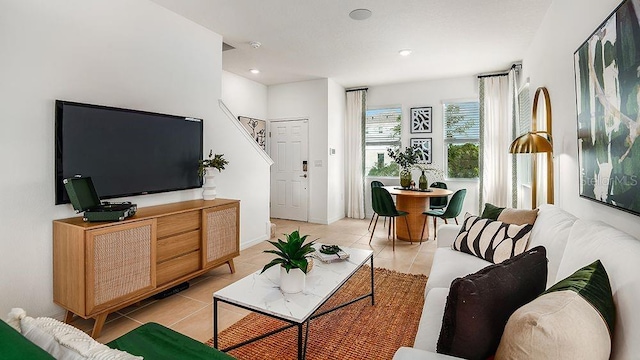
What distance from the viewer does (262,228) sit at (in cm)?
453

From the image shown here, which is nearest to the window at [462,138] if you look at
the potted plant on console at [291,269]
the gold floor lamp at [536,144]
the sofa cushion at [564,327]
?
the gold floor lamp at [536,144]

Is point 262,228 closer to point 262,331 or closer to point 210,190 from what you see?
point 210,190

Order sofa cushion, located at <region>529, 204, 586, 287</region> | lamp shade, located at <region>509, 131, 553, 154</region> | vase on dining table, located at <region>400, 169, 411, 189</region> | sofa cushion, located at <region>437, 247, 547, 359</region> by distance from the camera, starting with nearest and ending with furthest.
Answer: sofa cushion, located at <region>437, 247, 547, 359</region> < sofa cushion, located at <region>529, 204, 586, 287</region> < lamp shade, located at <region>509, 131, 553, 154</region> < vase on dining table, located at <region>400, 169, 411, 189</region>

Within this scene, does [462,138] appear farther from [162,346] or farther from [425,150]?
[162,346]

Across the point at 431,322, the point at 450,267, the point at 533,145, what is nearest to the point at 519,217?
the point at 533,145

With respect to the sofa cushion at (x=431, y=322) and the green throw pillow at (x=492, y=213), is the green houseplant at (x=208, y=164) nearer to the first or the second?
the sofa cushion at (x=431, y=322)

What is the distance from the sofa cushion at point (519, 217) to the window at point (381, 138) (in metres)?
3.65

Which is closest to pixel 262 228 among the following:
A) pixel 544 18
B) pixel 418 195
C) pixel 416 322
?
pixel 418 195

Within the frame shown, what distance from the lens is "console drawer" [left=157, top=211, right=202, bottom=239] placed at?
2555 mm

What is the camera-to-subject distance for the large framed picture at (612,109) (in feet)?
4.50

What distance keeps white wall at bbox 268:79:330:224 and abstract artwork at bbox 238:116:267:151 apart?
485 millimetres

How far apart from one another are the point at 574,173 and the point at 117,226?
3.28 meters

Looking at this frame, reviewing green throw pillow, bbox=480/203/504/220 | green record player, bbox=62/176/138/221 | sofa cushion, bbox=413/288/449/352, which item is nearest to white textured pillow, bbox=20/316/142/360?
sofa cushion, bbox=413/288/449/352

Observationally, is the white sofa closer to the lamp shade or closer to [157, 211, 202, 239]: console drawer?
the lamp shade
